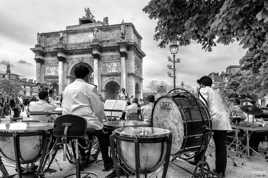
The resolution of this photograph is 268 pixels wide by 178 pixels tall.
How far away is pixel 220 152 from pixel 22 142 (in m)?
3.61

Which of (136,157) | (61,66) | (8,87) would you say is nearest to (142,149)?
(136,157)

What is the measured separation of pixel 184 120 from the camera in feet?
10.9

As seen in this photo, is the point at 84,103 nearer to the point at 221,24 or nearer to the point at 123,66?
the point at 221,24

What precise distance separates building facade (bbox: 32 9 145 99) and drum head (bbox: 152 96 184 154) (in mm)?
28812

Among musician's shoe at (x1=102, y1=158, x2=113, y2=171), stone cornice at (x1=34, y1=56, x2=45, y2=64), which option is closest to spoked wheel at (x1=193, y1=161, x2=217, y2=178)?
musician's shoe at (x1=102, y1=158, x2=113, y2=171)

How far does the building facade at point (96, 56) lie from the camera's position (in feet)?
110

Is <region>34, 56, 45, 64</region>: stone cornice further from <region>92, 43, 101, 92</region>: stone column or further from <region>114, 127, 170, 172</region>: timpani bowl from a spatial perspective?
<region>114, 127, 170, 172</region>: timpani bowl

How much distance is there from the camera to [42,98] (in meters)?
6.03

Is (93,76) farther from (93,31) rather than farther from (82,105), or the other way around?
(82,105)

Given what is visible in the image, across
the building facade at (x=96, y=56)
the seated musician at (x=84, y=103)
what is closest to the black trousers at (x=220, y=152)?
the seated musician at (x=84, y=103)

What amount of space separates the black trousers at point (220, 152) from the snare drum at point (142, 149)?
1.75 m

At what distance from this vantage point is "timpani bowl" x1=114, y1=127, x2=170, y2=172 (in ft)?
8.50

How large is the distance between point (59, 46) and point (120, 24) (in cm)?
1120

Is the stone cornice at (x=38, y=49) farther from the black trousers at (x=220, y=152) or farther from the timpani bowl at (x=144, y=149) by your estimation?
the timpani bowl at (x=144, y=149)
